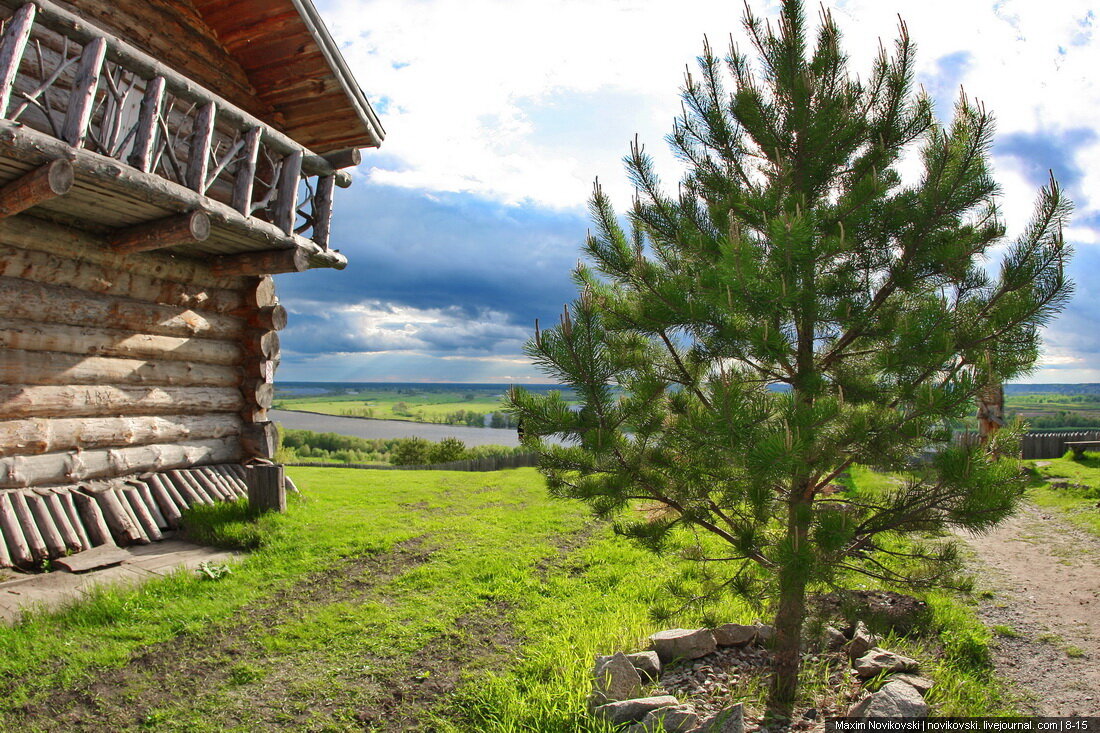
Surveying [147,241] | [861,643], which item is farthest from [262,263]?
[861,643]

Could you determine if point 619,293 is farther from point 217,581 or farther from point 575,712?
point 217,581

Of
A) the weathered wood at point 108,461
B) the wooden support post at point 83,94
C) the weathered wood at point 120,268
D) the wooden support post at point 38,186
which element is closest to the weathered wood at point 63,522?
the weathered wood at point 108,461

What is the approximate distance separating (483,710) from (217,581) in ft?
12.6

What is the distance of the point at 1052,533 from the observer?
9844 mm

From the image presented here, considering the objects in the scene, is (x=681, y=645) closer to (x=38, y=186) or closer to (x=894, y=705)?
(x=894, y=705)

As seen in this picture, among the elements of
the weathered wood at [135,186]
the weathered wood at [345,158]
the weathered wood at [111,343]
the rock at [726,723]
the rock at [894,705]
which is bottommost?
the rock at [726,723]

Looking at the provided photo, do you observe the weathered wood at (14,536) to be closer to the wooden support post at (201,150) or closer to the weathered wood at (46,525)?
the weathered wood at (46,525)

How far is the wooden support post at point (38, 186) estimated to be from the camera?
17.9ft

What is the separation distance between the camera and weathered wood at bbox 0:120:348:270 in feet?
17.0

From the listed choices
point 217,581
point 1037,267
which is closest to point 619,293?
point 1037,267

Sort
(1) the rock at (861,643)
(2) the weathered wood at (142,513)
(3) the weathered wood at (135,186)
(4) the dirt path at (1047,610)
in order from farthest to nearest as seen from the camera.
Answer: (2) the weathered wood at (142,513), (3) the weathered wood at (135,186), (1) the rock at (861,643), (4) the dirt path at (1047,610)

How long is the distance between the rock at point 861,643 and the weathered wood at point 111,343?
917 cm

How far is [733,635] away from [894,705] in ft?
5.24

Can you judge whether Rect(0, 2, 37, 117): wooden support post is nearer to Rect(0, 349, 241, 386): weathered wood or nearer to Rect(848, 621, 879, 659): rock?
Rect(0, 349, 241, 386): weathered wood
